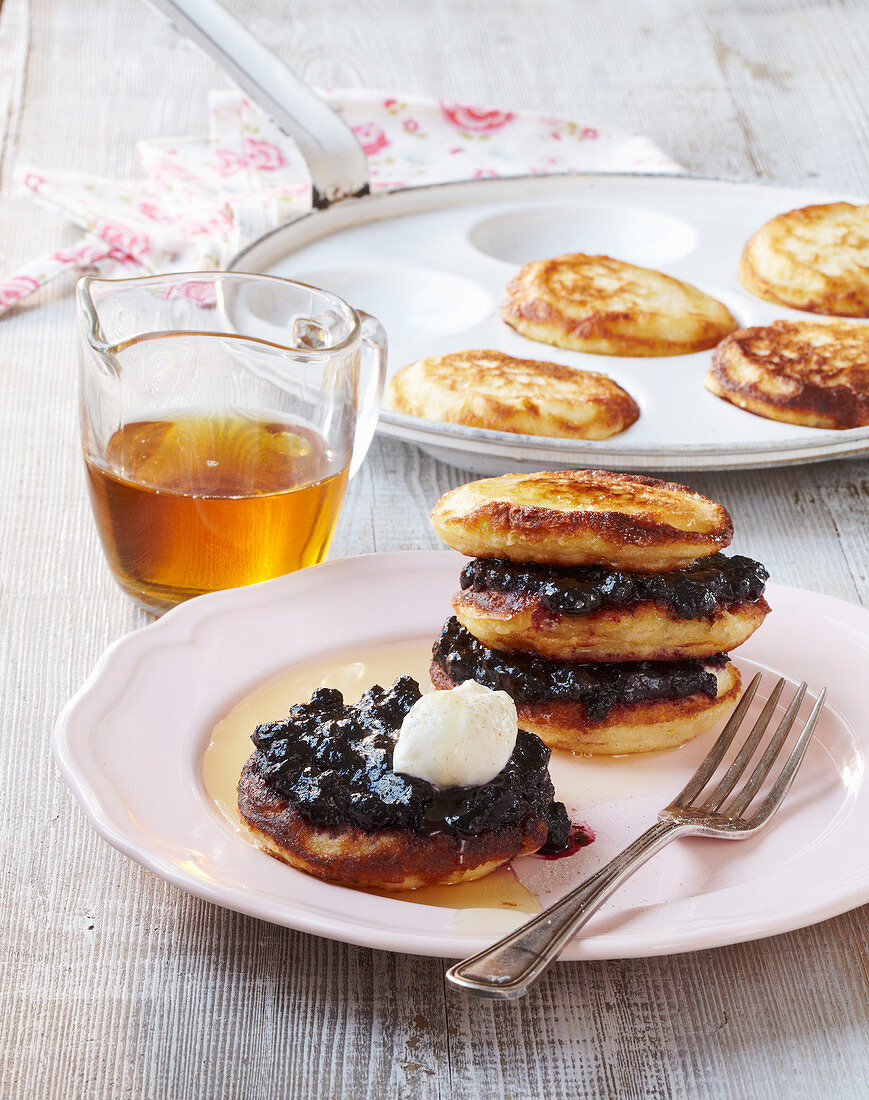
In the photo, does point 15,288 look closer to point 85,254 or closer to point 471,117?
point 85,254

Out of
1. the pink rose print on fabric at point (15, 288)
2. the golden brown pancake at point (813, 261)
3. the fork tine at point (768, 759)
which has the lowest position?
the pink rose print on fabric at point (15, 288)

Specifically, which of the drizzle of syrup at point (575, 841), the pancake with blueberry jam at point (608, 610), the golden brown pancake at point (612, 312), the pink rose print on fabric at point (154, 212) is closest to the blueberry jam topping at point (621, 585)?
the pancake with blueberry jam at point (608, 610)

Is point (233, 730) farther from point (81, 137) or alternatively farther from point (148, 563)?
point (81, 137)

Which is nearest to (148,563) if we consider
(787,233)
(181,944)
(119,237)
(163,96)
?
(181,944)

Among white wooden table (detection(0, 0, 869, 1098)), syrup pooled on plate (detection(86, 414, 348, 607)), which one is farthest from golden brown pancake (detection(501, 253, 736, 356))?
syrup pooled on plate (detection(86, 414, 348, 607))

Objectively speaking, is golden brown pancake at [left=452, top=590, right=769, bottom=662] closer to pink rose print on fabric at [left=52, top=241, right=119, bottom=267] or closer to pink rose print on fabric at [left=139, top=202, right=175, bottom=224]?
pink rose print on fabric at [left=52, top=241, right=119, bottom=267]

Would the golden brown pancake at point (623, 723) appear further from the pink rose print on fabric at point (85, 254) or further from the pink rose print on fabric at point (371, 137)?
the pink rose print on fabric at point (371, 137)

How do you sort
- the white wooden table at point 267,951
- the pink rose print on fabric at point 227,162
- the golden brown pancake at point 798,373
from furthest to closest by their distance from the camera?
the pink rose print on fabric at point 227,162 < the golden brown pancake at point 798,373 < the white wooden table at point 267,951

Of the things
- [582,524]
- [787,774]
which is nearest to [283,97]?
[582,524]
